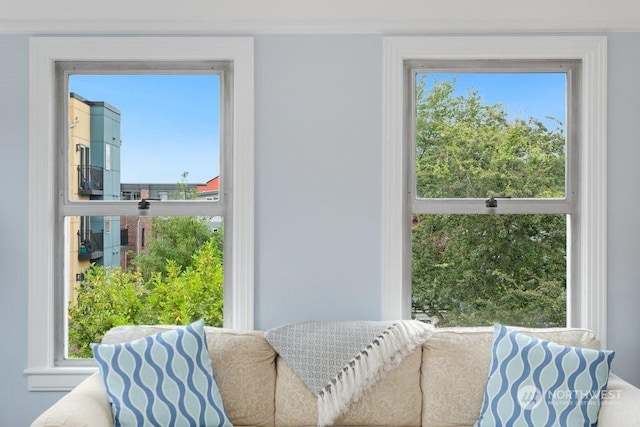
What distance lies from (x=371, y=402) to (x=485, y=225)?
107 cm

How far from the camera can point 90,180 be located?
3047 mm

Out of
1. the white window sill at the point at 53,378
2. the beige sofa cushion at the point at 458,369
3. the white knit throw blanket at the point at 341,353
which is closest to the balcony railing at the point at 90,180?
the white window sill at the point at 53,378

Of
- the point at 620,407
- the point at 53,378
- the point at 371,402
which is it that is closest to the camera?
the point at 620,407

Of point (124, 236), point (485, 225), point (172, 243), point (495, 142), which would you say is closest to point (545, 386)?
point (485, 225)

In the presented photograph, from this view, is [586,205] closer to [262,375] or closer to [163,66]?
[262,375]

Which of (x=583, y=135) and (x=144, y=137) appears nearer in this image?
(x=583, y=135)

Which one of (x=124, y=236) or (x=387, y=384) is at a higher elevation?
(x=124, y=236)

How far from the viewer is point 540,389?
2.43 metres

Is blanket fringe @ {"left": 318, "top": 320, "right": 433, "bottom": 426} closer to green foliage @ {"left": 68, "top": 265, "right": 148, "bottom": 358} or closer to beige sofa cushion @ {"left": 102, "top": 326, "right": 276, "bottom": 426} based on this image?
beige sofa cushion @ {"left": 102, "top": 326, "right": 276, "bottom": 426}

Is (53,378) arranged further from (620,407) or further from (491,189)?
(620,407)

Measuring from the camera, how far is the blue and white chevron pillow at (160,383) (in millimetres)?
2375

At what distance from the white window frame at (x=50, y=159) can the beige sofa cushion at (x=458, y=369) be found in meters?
0.89

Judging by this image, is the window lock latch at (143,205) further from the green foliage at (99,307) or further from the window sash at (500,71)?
the window sash at (500,71)

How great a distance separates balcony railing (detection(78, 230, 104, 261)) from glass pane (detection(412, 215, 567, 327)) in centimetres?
157
